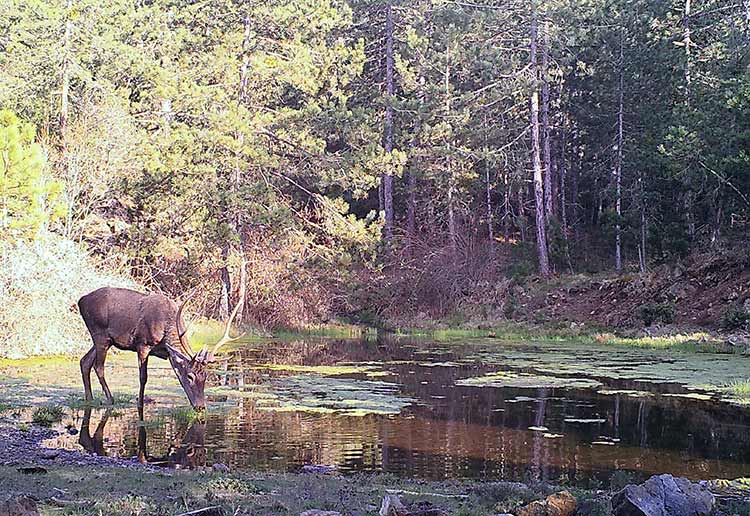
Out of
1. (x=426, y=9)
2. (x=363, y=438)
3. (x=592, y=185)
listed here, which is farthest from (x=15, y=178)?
(x=592, y=185)

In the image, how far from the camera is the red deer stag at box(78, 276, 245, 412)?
13906mm

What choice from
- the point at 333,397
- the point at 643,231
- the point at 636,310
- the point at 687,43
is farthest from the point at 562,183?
the point at 333,397

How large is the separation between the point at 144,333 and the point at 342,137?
23925 millimetres

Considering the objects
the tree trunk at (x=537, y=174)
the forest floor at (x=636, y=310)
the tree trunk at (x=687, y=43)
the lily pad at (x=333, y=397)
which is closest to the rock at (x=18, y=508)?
the lily pad at (x=333, y=397)

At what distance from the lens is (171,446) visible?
37.7ft

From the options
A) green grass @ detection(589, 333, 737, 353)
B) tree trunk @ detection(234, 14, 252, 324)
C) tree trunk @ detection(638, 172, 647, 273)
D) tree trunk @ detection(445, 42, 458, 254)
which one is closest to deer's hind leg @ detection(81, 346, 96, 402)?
green grass @ detection(589, 333, 737, 353)

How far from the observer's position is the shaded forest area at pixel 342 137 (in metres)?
31.2

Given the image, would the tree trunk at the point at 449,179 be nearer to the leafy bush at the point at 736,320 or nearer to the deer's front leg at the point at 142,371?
the leafy bush at the point at 736,320

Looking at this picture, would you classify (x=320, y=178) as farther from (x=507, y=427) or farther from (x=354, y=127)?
(x=507, y=427)

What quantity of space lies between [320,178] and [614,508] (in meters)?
29.3

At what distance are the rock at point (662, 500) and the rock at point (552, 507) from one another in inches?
16.3

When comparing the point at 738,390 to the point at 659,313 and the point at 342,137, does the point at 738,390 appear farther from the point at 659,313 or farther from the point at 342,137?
the point at 342,137

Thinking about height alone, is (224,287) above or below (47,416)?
above

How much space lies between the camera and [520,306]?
36219mm
